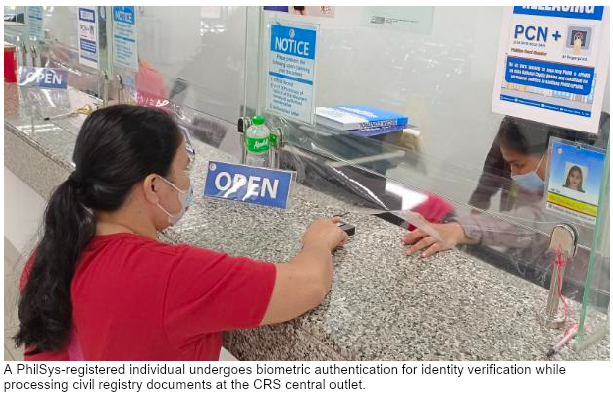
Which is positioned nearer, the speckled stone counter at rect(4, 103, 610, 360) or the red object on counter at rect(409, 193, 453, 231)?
the speckled stone counter at rect(4, 103, 610, 360)

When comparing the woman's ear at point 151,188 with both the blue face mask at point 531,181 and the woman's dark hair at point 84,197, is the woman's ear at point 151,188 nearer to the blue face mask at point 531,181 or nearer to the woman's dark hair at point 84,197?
the woman's dark hair at point 84,197

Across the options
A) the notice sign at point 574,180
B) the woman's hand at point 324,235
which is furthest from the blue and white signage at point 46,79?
the notice sign at point 574,180

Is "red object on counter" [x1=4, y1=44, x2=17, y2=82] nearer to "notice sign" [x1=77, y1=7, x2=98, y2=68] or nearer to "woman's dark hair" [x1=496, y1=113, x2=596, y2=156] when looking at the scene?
"notice sign" [x1=77, y1=7, x2=98, y2=68]

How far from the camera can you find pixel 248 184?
1.83 meters

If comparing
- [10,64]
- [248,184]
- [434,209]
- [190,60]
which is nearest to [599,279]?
[434,209]

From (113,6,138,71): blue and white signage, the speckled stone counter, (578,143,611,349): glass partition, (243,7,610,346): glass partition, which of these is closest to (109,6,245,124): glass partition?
(113,6,138,71): blue and white signage

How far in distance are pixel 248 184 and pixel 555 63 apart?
941 mm

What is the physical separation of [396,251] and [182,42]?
132 centimetres

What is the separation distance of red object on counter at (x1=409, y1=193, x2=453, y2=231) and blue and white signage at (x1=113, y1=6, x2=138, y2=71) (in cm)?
140

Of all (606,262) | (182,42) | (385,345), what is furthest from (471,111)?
(182,42)

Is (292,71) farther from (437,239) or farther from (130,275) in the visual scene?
(130,275)

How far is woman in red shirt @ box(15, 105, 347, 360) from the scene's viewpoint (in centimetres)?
111

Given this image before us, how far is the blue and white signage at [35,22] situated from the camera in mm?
3277

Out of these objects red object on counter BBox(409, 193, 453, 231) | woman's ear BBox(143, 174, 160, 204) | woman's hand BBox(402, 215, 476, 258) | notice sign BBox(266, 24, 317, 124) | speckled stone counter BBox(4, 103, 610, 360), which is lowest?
speckled stone counter BBox(4, 103, 610, 360)
